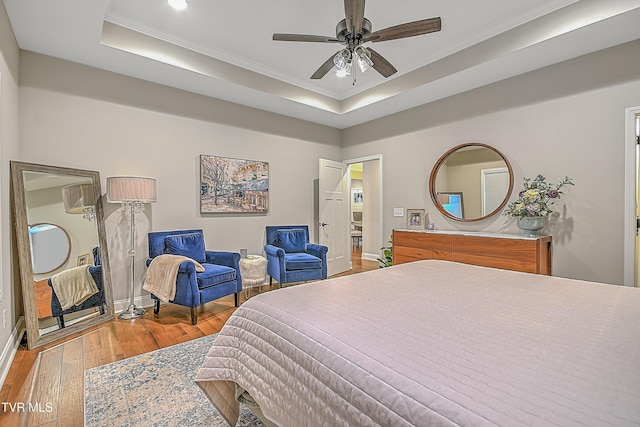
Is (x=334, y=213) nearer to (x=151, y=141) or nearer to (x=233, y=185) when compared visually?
(x=233, y=185)

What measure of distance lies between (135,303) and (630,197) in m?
5.19

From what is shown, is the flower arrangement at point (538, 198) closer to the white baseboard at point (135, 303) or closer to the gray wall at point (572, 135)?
the gray wall at point (572, 135)

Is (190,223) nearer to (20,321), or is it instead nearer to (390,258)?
(20,321)

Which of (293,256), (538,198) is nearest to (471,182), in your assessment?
(538,198)

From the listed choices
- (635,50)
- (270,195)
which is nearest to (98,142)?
(270,195)

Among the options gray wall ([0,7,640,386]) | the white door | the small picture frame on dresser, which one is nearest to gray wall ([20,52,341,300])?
gray wall ([0,7,640,386])

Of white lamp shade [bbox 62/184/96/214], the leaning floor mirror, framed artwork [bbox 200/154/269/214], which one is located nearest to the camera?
the leaning floor mirror

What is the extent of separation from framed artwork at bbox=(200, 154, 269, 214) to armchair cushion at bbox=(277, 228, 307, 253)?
470mm

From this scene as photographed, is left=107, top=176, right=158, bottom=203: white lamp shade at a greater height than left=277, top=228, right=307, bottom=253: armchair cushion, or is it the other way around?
left=107, top=176, right=158, bottom=203: white lamp shade

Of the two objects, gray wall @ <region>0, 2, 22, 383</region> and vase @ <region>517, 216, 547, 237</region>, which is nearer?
gray wall @ <region>0, 2, 22, 383</region>

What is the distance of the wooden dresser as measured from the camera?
3.04 meters

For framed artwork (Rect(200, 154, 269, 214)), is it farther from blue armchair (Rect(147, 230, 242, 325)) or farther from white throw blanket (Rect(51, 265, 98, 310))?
white throw blanket (Rect(51, 265, 98, 310))

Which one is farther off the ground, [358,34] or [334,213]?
[358,34]

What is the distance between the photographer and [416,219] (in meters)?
4.48
